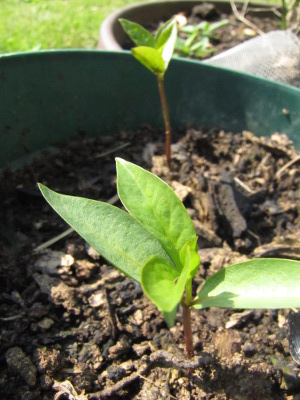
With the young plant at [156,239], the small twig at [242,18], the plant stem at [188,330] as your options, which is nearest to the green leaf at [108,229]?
the young plant at [156,239]

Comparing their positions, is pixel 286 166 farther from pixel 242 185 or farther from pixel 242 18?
pixel 242 18

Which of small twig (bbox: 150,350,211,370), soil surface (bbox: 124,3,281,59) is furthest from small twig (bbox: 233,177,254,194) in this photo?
soil surface (bbox: 124,3,281,59)

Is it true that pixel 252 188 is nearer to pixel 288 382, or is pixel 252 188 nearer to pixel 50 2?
pixel 288 382

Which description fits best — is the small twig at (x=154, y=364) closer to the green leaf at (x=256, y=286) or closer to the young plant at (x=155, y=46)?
the green leaf at (x=256, y=286)

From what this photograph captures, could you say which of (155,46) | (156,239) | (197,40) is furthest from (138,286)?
(197,40)

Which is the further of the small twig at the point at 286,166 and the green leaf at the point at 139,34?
the small twig at the point at 286,166

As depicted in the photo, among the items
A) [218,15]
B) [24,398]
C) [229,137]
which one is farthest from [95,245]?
[218,15]

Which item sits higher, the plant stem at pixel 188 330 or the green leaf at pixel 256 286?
the green leaf at pixel 256 286

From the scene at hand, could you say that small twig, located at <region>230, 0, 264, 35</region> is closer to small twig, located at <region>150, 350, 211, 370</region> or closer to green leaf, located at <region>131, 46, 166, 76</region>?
green leaf, located at <region>131, 46, 166, 76</region>
